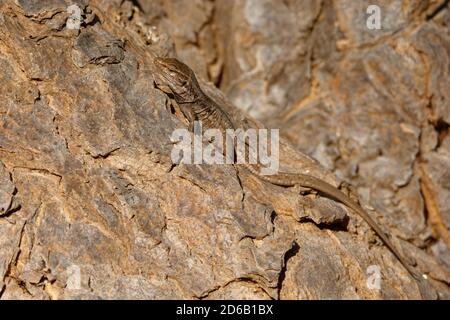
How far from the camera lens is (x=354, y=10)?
10359 mm

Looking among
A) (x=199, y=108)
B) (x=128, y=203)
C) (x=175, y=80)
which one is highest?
(x=175, y=80)

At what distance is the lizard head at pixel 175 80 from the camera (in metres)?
7.34

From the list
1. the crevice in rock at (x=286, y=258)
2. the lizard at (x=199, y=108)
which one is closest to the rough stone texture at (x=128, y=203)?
the crevice in rock at (x=286, y=258)

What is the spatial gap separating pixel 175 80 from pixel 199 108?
1.48 feet

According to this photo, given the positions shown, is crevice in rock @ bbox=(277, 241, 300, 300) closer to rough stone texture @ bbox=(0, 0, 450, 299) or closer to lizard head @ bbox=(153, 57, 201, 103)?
rough stone texture @ bbox=(0, 0, 450, 299)

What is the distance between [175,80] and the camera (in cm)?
738

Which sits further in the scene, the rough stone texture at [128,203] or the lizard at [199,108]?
the lizard at [199,108]

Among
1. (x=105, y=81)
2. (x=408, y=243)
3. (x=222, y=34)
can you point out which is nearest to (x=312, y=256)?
(x=408, y=243)

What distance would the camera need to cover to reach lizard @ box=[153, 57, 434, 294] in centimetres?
737

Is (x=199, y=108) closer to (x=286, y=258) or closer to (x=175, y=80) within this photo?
(x=175, y=80)

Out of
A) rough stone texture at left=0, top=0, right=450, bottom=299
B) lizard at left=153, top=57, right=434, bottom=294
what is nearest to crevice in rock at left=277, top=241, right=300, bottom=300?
rough stone texture at left=0, top=0, right=450, bottom=299

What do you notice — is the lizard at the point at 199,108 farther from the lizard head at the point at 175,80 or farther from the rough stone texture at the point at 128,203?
the rough stone texture at the point at 128,203

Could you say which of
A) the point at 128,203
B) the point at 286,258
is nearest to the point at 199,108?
the point at 128,203

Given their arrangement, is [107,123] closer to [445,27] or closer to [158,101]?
[158,101]
